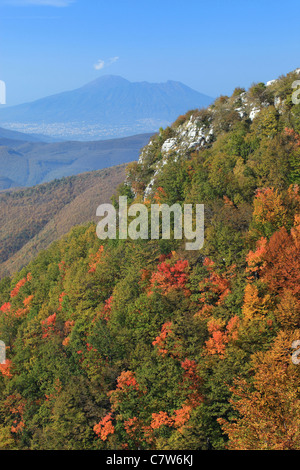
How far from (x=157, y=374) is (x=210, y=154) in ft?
152

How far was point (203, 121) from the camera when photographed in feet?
273

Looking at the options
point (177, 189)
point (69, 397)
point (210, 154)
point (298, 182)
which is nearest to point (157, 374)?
point (69, 397)

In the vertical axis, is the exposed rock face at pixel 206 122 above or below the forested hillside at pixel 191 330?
above

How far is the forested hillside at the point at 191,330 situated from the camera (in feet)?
97.7

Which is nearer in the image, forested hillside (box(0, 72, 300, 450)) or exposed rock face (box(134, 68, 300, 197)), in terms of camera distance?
forested hillside (box(0, 72, 300, 450))

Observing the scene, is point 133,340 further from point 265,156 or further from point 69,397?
point 265,156

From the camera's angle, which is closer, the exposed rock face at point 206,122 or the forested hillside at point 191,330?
the forested hillside at point 191,330

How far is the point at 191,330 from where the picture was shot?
36.2 metres

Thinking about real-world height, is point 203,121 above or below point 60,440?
above

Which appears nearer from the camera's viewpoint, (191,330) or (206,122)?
(191,330)

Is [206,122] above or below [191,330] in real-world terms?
above

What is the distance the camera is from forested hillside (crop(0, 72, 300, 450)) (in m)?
29.8

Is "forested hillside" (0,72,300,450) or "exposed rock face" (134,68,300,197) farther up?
"exposed rock face" (134,68,300,197)

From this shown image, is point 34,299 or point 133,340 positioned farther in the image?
point 34,299
